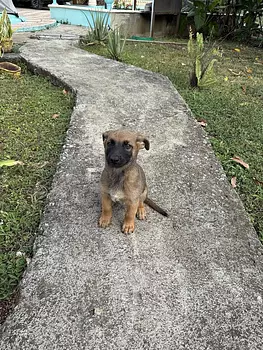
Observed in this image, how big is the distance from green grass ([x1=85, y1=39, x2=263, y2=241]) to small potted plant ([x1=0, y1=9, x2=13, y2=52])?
2.12m

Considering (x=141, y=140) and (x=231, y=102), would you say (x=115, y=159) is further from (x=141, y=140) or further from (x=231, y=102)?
(x=231, y=102)

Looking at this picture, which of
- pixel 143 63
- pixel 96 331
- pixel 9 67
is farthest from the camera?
pixel 143 63

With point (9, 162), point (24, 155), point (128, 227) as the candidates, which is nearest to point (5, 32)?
point (24, 155)

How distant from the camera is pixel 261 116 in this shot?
4.88 metres

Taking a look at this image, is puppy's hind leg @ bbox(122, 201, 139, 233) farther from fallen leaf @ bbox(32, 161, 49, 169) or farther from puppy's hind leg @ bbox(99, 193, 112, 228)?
fallen leaf @ bbox(32, 161, 49, 169)

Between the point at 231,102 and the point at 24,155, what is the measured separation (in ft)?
11.5

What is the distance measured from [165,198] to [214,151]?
4.21ft

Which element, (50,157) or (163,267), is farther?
(50,157)

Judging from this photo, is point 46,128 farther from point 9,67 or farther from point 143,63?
point 143,63

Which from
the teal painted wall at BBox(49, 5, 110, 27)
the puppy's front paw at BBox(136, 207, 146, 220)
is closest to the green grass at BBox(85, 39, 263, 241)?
the puppy's front paw at BBox(136, 207, 146, 220)

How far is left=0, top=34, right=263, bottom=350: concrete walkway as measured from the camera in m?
1.71

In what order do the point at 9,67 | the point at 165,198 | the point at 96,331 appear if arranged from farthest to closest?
the point at 9,67
the point at 165,198
the point at 96,331

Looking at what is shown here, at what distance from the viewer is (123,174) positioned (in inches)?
89.5

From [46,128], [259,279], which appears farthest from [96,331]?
[46,128]
